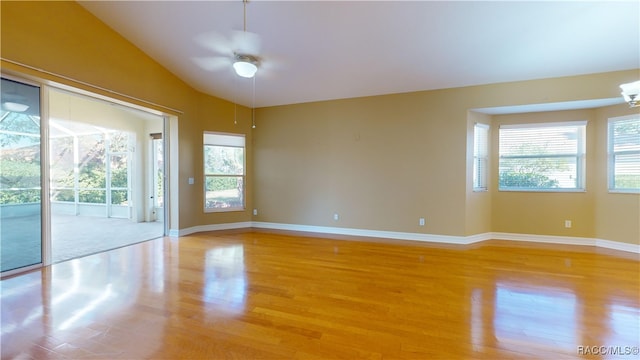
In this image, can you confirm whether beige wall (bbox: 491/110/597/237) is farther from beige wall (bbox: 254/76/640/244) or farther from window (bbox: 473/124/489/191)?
window (bbox: 473/124/489/191)

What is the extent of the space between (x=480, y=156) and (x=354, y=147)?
234cm

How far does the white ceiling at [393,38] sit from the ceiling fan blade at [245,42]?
72 mm

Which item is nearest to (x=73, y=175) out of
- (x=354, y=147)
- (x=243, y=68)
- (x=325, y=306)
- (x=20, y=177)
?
(x=20, y=177)

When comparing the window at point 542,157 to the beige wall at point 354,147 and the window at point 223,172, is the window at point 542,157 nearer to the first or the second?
the beige wall at point 354,147

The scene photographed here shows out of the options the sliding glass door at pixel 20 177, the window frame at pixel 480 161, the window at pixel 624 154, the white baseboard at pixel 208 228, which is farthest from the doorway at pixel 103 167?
the window at pixel 624 154

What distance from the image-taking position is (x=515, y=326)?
2158mm

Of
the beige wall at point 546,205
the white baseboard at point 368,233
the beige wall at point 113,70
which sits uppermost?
the beige wall at point 113,70

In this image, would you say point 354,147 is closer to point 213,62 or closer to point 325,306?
point 213,62

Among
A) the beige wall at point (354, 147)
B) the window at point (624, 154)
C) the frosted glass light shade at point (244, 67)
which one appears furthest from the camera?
the window at point (624, 154)

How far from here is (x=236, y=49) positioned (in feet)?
13.2

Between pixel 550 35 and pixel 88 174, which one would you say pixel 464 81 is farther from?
pixel 88 174

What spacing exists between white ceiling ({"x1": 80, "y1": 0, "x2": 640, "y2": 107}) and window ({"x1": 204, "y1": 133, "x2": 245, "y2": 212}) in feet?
5.31

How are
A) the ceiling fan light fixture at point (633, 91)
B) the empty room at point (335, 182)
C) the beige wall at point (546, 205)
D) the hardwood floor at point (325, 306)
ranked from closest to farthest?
the hardwood floor at point (325, 306) → the empty room at point (335, 182) → the ceiling fan light fixture at point (633, 91) → the beige wall at point (546, 205)

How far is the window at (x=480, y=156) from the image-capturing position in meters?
4.96
